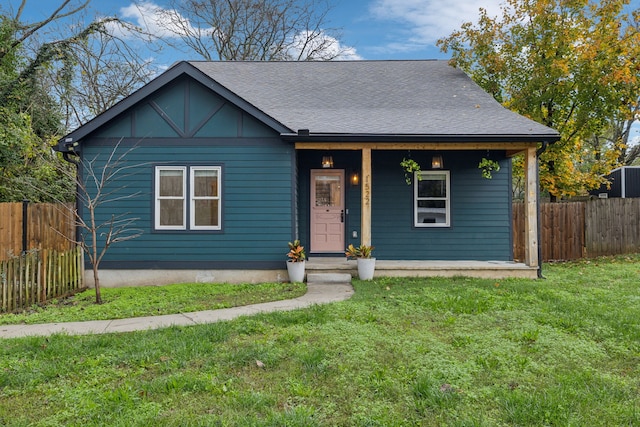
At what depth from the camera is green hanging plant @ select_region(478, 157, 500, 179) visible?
28.9 ft

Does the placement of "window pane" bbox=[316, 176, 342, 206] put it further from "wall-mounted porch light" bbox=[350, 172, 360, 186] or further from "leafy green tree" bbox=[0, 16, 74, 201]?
"leafy green tree" bbox=[0, 16, 74, 201]

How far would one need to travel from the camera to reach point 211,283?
783 centimetres

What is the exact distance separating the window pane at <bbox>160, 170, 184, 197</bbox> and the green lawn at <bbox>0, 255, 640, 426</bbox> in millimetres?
4107

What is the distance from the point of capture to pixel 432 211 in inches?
373

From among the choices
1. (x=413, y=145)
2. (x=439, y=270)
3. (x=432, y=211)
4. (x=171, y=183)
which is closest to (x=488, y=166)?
(x=432, y=211)

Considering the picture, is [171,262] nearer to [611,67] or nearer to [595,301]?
[595,301]

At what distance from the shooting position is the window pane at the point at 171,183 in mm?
8086

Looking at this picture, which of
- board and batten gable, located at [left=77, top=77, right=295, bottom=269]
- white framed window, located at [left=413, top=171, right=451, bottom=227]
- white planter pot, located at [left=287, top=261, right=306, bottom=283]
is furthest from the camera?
white framed window, located at [left=413, top=171, right=451, bottom=227]

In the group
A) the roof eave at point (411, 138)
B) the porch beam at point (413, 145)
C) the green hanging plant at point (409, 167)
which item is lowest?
the green hanging plant at point (409, 167)

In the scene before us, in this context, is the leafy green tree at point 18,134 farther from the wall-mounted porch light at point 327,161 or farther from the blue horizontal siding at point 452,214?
the blue horizontal siding at point 452,214

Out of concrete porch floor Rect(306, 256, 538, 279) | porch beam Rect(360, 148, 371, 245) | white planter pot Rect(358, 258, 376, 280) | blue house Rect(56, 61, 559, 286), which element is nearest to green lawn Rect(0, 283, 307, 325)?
blue house Rect(56, 61, 559, 286)

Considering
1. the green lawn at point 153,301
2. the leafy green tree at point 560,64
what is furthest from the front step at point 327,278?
the leafy green tree at point 560,64

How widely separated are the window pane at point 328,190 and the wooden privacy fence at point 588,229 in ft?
19.8

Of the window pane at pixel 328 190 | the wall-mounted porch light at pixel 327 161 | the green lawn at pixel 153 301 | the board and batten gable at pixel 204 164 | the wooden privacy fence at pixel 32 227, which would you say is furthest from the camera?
the window pane at pixel 328 190
